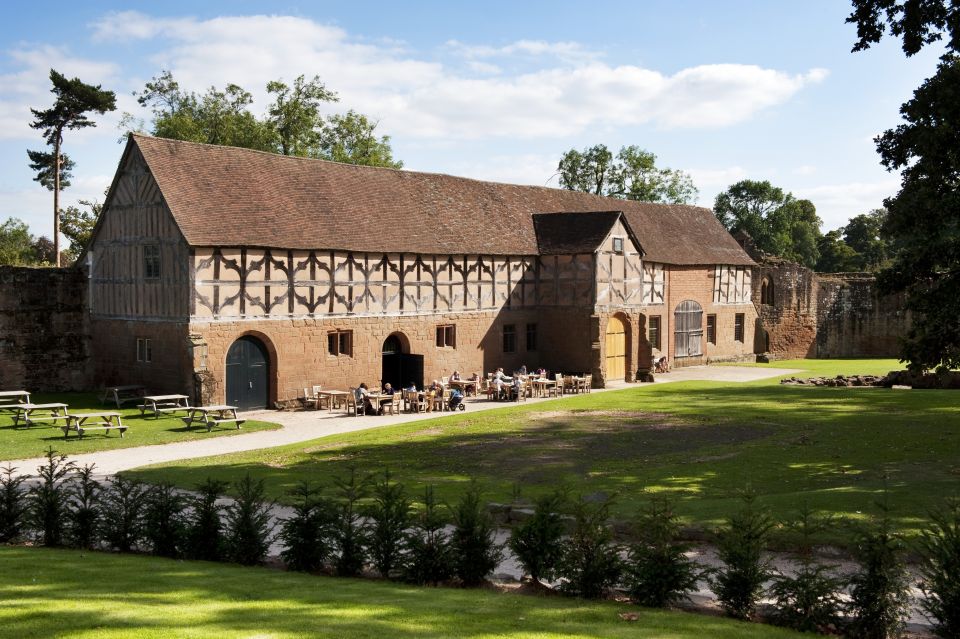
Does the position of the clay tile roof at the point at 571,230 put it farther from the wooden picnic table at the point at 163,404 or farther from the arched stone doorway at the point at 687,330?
the wooden picnic table at the point at 163,404

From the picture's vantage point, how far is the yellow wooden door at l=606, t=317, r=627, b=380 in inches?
1421

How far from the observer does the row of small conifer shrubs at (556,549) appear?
8547 mm

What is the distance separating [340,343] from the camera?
2975cm

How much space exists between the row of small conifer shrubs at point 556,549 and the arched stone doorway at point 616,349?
23.7m

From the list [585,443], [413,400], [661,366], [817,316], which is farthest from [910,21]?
[817,316]

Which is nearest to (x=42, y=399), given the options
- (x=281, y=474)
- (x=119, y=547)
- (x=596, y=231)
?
(x=281, y=474)

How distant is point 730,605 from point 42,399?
25.4 meters

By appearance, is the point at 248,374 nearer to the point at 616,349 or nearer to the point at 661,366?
the point at 616,349

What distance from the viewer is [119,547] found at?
1148cm

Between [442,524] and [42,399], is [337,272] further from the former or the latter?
[442,524]

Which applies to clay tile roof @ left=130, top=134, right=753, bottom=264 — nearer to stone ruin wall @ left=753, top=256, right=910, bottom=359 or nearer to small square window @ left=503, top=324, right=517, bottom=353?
small square window @ left=503, top=324, right=517, bottom=353

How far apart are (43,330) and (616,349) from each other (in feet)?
73.1

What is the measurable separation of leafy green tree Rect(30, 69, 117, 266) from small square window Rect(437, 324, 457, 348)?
24189 millimetres

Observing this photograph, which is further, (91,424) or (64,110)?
(64,110)
